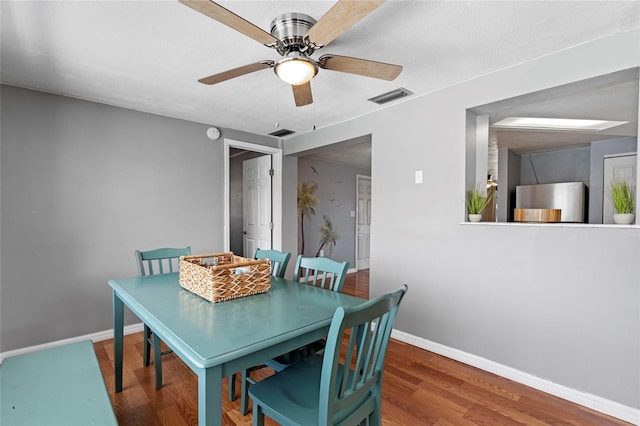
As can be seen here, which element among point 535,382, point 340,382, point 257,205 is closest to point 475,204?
point 535,382

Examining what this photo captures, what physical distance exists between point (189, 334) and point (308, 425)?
546mm

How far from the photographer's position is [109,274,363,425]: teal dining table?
969mm

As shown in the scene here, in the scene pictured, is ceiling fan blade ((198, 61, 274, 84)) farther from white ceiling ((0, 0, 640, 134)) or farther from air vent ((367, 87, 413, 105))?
air vent ((367, 87, 413, 105))

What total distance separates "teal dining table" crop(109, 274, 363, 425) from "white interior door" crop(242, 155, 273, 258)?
2.47 metres

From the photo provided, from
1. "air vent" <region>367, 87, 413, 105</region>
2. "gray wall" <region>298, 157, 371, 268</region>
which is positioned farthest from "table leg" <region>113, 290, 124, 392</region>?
"gray wall" <region>298, 157, 371, 268</region>

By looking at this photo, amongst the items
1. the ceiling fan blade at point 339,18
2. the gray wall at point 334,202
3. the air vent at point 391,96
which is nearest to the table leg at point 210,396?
the ceiling fan blade at point 339,18

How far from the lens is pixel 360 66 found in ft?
5.60

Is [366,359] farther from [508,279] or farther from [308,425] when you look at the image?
[508,279]

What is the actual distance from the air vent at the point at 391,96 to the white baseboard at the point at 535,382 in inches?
86.5

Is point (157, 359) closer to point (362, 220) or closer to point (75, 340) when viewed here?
point (75, 340)

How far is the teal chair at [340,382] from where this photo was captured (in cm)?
100

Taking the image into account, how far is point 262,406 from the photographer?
1.24 metres

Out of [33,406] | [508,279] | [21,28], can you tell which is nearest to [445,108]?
[508,279]

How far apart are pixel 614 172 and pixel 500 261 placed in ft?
11.0
